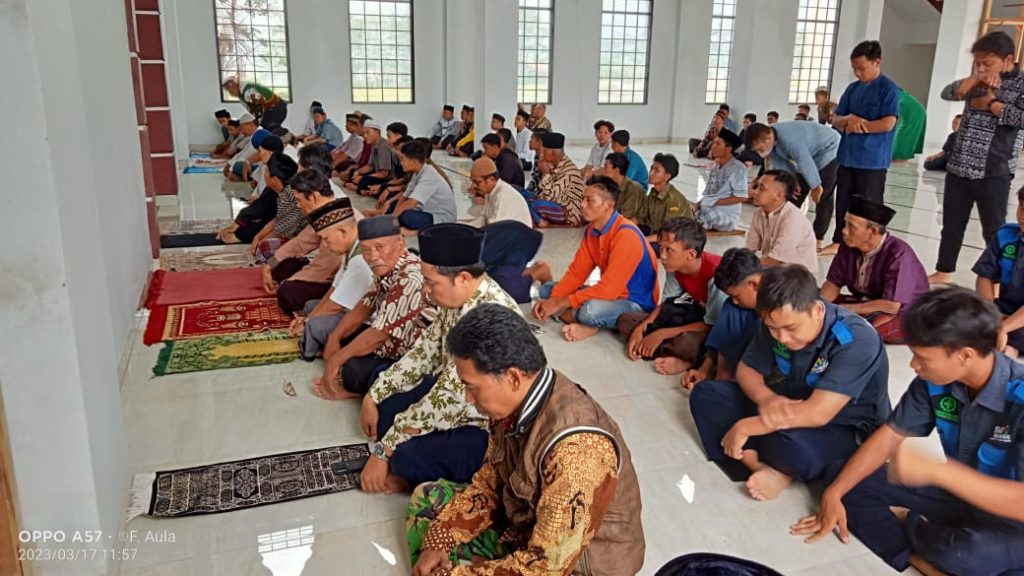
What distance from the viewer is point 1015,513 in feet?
5.26

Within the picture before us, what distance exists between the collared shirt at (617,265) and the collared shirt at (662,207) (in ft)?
5.94

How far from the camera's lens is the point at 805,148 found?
550 cm

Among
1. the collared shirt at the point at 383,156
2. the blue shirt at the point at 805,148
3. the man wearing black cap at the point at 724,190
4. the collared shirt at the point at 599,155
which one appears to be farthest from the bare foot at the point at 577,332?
the collared shirt at the point at 383,156

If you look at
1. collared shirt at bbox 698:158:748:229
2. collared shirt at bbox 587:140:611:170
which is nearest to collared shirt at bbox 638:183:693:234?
collared shirt at bbox 698:158:748:229

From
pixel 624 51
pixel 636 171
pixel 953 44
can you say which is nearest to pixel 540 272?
pixel 636 171

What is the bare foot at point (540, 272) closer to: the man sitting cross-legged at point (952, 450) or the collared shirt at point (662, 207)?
the collared shirt at point (662, 207)

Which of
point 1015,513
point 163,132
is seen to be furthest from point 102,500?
point 163,132

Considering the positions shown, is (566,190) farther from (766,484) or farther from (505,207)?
(766,484)

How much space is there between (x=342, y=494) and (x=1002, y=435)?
5.75 feet

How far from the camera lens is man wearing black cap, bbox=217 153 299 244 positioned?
15.9 ft

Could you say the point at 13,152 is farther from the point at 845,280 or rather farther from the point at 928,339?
the point at 845,280

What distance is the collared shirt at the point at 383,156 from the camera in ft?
25.7

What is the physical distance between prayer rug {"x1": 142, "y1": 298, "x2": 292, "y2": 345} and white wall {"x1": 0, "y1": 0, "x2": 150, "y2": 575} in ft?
5.41

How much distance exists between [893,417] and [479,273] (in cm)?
114
